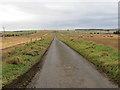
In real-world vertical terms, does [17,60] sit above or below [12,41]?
above

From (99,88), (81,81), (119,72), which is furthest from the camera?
(119,72)

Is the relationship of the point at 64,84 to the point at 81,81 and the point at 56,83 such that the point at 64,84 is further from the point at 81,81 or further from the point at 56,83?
the point at 81,81

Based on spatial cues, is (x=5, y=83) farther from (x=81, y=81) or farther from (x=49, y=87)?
(x=81, y=81)

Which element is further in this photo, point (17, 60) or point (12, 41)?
point (12, 41)

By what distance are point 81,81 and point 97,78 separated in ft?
4.04

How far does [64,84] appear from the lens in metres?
9.08

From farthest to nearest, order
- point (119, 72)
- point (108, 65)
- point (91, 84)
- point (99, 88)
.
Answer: point (108, 65), point (119, 72), point (91, 84), point (99, 88)

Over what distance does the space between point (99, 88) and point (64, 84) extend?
188cm

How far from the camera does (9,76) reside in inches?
459

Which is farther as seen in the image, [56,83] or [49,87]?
[56,83]

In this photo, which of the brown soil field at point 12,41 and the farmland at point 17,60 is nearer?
the farmland at point 17,60

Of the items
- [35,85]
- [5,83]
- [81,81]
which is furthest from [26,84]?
[81,81]


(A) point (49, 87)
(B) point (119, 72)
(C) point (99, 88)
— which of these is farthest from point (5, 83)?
(B) point (119, 72)

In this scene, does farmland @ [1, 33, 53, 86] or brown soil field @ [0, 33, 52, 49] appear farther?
brown soil field @ [0, 33, 52, 49]
